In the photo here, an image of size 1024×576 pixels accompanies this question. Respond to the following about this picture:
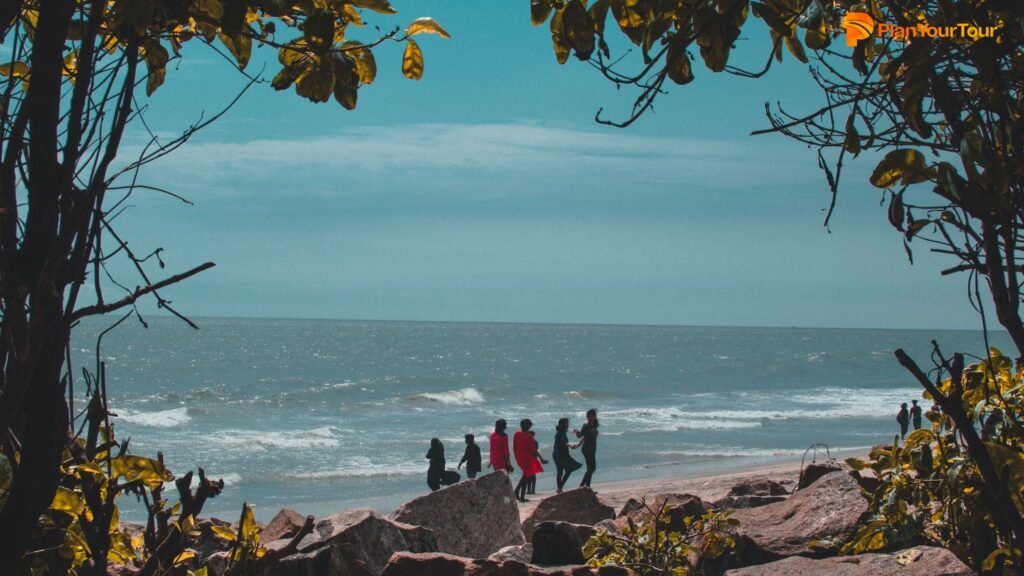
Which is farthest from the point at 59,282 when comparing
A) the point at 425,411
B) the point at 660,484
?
the point at 425,411

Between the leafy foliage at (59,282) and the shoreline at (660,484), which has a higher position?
the leafy foliage at (59,282)

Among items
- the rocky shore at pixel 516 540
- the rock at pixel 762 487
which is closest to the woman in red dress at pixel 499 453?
the rock at pixel 762 487

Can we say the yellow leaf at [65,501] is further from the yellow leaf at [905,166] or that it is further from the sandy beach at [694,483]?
the sandy beach at [694,483]

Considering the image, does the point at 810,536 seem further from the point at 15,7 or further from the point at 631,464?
the point at 631,464

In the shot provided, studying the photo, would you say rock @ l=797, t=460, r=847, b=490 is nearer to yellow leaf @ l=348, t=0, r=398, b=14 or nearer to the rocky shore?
the rocky shore

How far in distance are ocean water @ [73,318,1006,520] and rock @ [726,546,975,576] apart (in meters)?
15.7

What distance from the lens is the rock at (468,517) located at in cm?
744

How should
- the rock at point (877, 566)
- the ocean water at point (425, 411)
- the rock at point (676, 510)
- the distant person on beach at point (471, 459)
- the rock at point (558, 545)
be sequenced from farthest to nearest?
the ocean water at point (425, 411) < the distant person on beach at point (471, 459) < the rock at point (676, 510) < the rock at point (558, 545) < the rock at point (877, 566)

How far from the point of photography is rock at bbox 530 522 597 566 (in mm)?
5680

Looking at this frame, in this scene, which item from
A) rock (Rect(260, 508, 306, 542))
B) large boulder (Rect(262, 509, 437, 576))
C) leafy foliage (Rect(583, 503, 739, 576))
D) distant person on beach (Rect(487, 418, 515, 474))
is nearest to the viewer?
large boulder (Rect(262, 509, 437, 576))

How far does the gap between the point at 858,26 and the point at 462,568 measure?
355 cm

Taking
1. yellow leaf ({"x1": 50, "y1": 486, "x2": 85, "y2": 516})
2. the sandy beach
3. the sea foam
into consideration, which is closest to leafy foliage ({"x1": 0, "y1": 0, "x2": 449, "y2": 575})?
yellow leaf ({"x1": 50, "y1": 486, "x2": 85, "y2": 516})

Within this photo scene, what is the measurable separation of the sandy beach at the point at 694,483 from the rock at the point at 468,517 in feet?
24.2

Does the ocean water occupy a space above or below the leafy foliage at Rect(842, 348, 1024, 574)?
below
